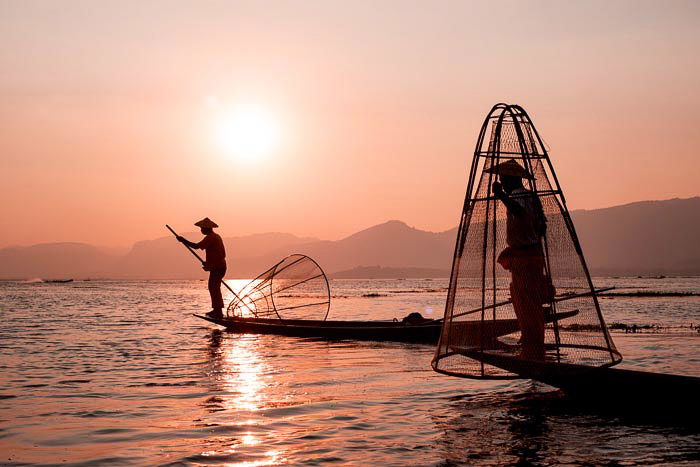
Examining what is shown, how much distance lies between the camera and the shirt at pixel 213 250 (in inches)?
829

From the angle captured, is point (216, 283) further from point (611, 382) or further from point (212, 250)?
point (611, 382)

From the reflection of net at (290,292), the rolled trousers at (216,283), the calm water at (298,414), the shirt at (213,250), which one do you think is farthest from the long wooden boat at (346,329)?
→ the shirt at (213,250)

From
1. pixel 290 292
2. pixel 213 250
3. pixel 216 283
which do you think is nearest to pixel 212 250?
pixel 213 250

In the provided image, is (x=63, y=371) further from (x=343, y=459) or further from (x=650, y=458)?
(x=650, y=458)

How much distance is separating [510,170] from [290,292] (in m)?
13.2

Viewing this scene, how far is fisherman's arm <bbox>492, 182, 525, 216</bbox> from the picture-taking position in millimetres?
9094

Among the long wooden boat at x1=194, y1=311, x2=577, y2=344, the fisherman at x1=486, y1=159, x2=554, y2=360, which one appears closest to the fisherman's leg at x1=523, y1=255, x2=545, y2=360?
the fisherman at x1=486, y1=159, x2=554, y2=360

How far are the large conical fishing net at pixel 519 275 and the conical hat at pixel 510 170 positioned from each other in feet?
0.04

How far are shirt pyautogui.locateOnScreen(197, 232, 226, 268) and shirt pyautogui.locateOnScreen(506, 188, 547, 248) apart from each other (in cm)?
1281

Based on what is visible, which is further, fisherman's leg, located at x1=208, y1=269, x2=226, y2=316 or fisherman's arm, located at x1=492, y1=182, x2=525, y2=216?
fisherman's leg, located at x1=208, y1=269, x2=226, y2=316

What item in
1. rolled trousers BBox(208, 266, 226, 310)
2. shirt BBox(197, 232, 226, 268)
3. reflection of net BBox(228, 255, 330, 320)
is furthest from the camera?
rolled trousers BBox(208, 266, 226, 310)

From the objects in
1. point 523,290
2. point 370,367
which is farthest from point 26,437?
point 370,367

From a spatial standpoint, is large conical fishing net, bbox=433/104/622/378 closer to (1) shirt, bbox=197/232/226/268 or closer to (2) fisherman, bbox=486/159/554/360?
(2) fisherman, bbox=486/159/554/360

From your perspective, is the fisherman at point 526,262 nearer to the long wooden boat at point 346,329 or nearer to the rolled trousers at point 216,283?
the long wooden boat at point 346,329
